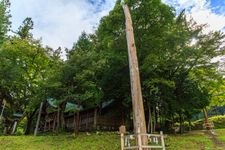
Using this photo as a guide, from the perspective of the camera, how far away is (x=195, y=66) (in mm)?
20891

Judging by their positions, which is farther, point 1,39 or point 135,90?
point 1,39

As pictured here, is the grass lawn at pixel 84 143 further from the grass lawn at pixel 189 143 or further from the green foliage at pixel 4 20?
the green foliage at pixel 4 20

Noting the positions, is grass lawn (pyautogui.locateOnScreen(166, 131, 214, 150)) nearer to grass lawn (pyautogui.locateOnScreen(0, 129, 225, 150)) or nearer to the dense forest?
grass lawn (pyautogui.locateOnScreen(0, 129, 225, 150))

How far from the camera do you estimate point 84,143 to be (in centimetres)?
1695

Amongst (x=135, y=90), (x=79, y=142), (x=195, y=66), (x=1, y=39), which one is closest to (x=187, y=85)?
(x=195, y=66)

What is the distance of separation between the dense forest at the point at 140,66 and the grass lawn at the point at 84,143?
102 inches

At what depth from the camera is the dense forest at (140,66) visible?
1934 cm

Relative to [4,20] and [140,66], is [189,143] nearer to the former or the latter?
[140,66]

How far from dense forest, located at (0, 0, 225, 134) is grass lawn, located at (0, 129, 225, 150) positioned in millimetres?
2583

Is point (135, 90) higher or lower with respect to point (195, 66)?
lower

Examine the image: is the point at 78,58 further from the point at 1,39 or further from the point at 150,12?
the point at 1,39

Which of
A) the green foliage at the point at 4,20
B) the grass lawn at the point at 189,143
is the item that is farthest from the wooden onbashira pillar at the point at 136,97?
the green foliage at the point at 4,20

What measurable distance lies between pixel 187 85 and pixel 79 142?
9.29m

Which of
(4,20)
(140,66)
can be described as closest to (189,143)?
(140,66)
